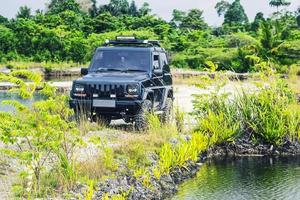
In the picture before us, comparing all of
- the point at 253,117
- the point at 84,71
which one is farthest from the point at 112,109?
the point at 253,117

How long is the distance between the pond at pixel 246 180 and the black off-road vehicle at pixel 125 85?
2.03 meters

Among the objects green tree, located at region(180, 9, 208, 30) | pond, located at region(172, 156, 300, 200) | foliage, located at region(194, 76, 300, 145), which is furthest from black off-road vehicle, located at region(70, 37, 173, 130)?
green tree, located at region(180, 9, 208, 30)

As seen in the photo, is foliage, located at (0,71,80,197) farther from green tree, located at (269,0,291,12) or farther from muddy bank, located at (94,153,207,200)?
green tree, located at (269,0,291,12)

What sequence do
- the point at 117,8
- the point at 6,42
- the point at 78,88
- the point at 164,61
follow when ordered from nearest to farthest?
the point at 78,88
the point at 164,61
the point at 6,42
the point at 117,8

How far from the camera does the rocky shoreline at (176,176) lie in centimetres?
929

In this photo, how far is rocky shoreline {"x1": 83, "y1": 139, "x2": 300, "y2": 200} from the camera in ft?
30.5

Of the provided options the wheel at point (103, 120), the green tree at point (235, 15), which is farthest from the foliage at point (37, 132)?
the green tree at point (235, 15)

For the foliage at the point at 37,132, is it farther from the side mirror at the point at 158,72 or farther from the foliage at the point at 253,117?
the side mirror at the point at 158,72

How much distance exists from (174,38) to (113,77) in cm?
4505

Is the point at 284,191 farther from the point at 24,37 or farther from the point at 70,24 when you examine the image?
the point at 70,24

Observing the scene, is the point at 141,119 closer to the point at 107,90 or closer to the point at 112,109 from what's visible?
the point at 112,109

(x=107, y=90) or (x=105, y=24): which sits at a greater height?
(x=105, y=24)

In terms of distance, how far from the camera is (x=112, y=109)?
1358 cm

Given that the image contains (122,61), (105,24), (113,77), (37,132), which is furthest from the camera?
(105,24)
